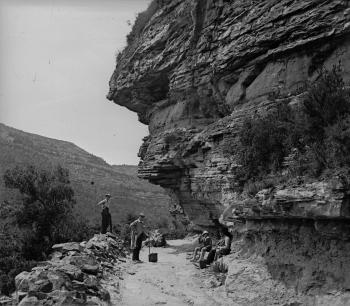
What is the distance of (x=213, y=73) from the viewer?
1884cm

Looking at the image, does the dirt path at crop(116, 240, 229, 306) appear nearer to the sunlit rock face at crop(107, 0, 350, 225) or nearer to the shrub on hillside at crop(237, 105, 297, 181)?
the sunlit rock face at crop(107, 0, 350, 225)

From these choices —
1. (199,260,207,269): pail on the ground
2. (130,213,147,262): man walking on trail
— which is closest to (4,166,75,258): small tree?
(130,213,147,262): man walking on trail

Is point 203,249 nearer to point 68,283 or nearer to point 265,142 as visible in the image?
point 265,142

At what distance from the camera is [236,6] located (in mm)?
18188

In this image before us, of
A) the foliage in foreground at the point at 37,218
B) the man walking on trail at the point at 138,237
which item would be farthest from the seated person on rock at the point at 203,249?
the foliage in foreground at the point at 37,218

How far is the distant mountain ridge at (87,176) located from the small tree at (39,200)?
64.1 feet

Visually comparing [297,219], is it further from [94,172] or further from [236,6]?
[94,172]

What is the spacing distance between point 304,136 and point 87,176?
56.2 m

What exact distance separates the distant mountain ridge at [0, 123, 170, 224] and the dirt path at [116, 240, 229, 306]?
2717 cm

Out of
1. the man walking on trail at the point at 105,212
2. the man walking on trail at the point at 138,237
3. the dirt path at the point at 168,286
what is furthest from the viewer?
the man walking on trail at the point at 105,212

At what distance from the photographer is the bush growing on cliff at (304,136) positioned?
9664 millimetres

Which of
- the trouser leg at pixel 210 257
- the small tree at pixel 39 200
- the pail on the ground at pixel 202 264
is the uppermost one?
the small tree at pixel 39 200

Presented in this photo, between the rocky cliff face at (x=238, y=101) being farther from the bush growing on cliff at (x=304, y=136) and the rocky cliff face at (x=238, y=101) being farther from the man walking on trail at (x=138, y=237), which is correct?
the man walking on trail at (x=138, y=237)

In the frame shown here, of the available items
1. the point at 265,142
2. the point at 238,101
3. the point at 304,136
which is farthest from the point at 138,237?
the point at 304,136
